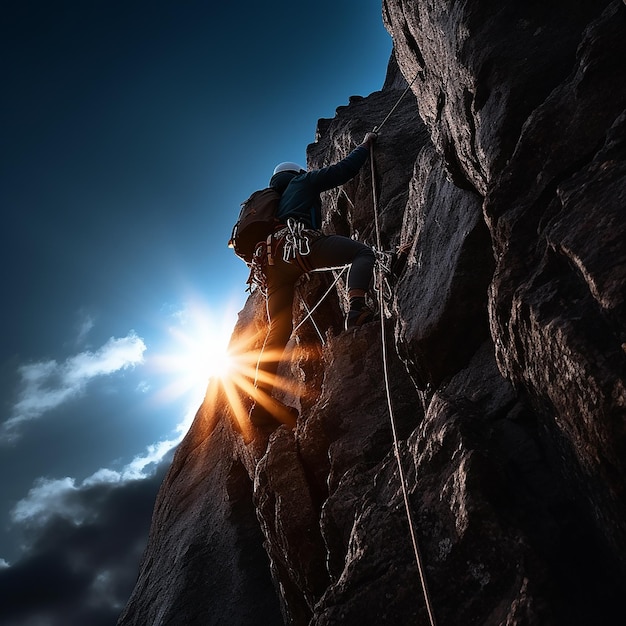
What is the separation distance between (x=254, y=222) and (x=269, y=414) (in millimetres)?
2730

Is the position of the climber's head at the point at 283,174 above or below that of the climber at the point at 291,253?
above

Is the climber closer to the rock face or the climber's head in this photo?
the climber's head

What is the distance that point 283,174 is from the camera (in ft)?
23.9

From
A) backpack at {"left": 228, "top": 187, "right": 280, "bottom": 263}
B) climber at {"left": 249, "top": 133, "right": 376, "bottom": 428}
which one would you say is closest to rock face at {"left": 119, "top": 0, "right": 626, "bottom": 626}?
climber at {"left": 249, "top": 133, "right": 376, "bottom": 428}

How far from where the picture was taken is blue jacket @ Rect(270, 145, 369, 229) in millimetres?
6426

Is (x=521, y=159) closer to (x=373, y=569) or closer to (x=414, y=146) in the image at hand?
(x=373, y=569)

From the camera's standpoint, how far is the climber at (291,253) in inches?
231

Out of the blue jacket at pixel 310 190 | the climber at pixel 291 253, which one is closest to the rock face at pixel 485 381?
the climber at pixel 291 253

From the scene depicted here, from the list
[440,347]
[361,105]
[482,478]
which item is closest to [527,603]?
[482,478]

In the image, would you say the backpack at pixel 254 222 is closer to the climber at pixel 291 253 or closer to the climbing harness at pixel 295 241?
the climber at pixel 291 253

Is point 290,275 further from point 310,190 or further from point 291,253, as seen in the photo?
point 310,190

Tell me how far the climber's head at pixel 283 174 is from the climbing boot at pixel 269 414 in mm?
3220

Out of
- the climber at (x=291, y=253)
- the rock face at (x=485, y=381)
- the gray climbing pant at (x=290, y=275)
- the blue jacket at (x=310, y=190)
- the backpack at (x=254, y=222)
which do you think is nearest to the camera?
the rock face at (x=485, y=381)

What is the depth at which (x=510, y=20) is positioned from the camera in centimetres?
333
